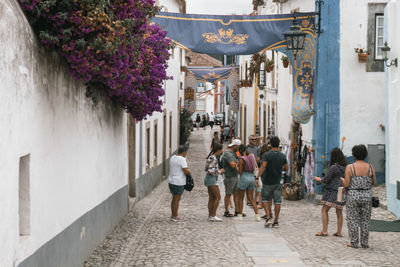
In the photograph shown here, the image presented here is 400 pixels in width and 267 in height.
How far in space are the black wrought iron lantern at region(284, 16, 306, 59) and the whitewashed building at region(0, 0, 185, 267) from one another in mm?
5103

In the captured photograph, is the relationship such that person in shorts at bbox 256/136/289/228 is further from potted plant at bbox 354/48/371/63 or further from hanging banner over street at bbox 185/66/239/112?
hanging banner over street at bbox 185/66/239/112

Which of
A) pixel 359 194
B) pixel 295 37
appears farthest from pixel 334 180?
pixel 295 37

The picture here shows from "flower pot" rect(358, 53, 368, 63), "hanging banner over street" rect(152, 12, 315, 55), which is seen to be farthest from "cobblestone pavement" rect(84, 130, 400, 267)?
"flower pot" rect(358, 53, 368, 63)

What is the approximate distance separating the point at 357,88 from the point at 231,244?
7707 mm

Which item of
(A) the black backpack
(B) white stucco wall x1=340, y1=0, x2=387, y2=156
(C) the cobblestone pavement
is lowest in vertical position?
(C) the cobblestone pavement

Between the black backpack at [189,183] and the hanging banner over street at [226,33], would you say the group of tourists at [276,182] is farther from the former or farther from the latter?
the hanging banner over street at [226,33]

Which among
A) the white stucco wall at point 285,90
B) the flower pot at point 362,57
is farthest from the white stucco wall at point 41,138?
the white stucco wall at point 285,90

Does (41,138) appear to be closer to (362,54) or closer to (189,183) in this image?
(189,183)

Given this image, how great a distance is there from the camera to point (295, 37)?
50.1ft

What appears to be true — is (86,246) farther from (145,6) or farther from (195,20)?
(195,20)

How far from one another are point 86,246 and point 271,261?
271 centimetres

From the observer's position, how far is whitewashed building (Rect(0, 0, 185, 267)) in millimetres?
5609

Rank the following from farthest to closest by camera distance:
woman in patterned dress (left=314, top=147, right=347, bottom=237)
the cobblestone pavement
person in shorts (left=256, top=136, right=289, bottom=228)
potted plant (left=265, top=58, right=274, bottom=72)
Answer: potted plant (left=265, top=58, right=274, bottom=72) → person in shorts (left=256, top=136, right=289, bottom=228) → woman in patterned dress (left=314, top=147, right=347, bottom=237) → the cobblestone pavement

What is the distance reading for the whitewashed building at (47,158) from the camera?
561cm
